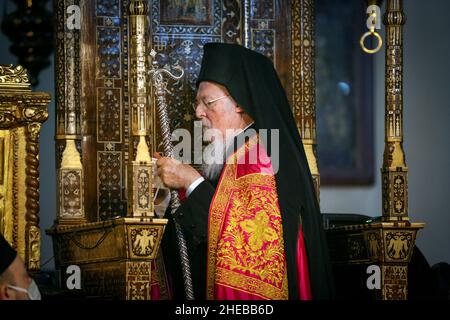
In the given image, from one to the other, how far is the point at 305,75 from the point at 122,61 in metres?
1.28

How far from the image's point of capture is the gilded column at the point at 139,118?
10.1m

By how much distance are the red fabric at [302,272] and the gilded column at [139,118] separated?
0.95 meters

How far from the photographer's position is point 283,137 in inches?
408

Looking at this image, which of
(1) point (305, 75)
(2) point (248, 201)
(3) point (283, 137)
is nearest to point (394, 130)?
(3) point (283, 137)

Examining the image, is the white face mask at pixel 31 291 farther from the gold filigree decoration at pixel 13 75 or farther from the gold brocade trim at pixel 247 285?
the gold filigree decoration at pixel 13 75

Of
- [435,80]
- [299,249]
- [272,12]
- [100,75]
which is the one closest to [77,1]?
[100,75]

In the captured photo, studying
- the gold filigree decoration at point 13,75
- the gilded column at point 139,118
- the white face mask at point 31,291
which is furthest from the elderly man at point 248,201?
the white face mask at point 31,291

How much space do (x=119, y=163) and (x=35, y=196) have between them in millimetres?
908

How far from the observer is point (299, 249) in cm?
1024

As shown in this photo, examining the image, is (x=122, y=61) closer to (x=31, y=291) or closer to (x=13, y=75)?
(x=13, y=75)

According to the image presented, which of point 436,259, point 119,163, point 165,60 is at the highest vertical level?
point 165,60

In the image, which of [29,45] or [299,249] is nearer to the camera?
[299,249]

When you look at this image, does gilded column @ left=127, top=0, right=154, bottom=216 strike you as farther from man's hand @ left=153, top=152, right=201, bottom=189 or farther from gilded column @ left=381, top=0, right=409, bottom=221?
gilded column @ left=381, top=0, right=409, bottom=221

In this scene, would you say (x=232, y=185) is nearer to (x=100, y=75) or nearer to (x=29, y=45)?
(x=100, y=75)
